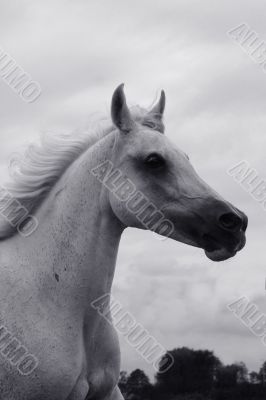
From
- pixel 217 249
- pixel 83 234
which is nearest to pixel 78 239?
pixel 83 234

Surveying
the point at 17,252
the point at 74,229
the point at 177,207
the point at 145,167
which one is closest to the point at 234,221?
the point at 177,207

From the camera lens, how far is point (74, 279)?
22.2 ft

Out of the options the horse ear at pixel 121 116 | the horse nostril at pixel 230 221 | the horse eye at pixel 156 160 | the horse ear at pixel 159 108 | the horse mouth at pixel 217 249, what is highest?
the horse ear at pixel 121 116

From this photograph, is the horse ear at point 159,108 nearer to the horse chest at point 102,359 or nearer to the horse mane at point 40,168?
the horse mane at point 40,168

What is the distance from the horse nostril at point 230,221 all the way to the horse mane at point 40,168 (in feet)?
4.58

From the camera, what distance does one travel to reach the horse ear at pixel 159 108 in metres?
7.51

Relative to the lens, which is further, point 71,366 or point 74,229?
point 74,229

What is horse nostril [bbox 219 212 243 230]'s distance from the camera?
644cm

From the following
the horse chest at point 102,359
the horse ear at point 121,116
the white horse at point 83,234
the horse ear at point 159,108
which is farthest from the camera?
the horse ear at point 159,108

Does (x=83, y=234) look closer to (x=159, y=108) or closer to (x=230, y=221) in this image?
(x=230, y=221)

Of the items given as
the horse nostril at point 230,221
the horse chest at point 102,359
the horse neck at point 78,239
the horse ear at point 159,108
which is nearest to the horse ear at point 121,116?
the horse neck at point 78,239

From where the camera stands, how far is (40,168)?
7316mm

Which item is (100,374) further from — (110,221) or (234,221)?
(234,221)

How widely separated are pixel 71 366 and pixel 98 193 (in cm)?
174
